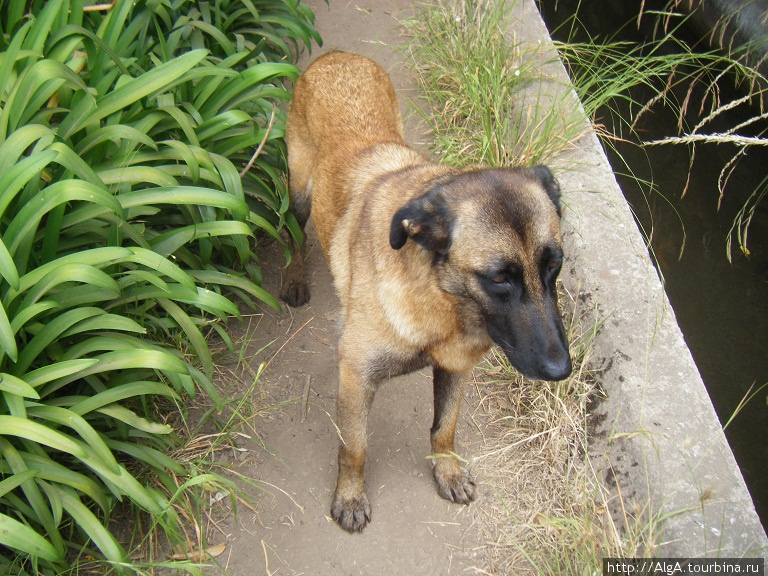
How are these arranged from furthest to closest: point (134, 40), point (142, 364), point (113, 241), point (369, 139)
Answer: point (134, 40) → point (369, 139) → point (113, 241) → point (142, 364)

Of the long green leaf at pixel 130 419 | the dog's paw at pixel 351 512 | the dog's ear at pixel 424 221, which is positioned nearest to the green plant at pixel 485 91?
the dog's ear at pixel 424 221

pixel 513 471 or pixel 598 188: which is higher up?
pixel 598 188

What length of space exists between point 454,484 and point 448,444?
7.8 inches

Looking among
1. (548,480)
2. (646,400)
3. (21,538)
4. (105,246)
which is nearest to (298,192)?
(105,246)

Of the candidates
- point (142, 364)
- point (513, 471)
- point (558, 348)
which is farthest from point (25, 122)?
point (513, 471)

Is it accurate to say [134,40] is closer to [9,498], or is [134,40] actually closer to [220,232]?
[220,232]

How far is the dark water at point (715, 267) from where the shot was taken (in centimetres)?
429

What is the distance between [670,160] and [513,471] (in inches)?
123

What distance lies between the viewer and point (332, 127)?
12.5 feet

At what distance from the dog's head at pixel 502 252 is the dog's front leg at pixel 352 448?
597 millimetres

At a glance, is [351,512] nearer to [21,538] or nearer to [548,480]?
[548,480]

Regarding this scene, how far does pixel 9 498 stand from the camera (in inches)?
110

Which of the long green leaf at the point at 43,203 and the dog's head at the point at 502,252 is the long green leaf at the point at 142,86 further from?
the dog's head at the point at 502,252

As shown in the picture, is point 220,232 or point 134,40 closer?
point 220,232
